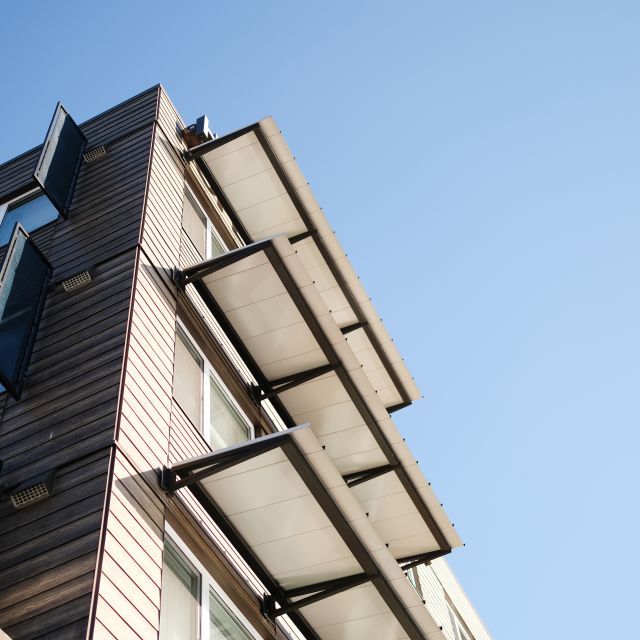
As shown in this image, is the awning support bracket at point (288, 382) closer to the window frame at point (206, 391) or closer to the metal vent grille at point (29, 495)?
the window frame at point (206, 391)

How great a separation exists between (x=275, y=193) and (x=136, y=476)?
7.56 m

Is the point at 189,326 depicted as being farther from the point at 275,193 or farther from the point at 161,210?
the point at 275,193

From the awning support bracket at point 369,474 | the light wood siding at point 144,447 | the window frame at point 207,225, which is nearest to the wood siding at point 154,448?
the light wood siding at point 144,447

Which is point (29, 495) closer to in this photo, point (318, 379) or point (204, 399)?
point (204, 399)

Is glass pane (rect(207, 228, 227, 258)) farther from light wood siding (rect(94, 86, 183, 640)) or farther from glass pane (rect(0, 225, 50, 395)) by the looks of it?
glass pane (rect(0, 225, 50, 395))

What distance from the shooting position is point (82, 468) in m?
7.25

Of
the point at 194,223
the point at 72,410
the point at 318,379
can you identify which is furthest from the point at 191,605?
the point at 194,223

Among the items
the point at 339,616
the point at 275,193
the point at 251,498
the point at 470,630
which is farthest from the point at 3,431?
the point at 470,630

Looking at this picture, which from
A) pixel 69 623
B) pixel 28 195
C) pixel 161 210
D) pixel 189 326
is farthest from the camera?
pixel 28 195

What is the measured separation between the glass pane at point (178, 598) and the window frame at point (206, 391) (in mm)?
1935

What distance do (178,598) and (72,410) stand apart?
193cm

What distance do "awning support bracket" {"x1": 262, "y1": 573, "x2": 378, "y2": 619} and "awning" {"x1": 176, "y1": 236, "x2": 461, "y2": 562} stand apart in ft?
10.2

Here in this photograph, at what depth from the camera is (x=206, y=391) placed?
1041 centimetres

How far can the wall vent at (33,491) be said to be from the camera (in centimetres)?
721
